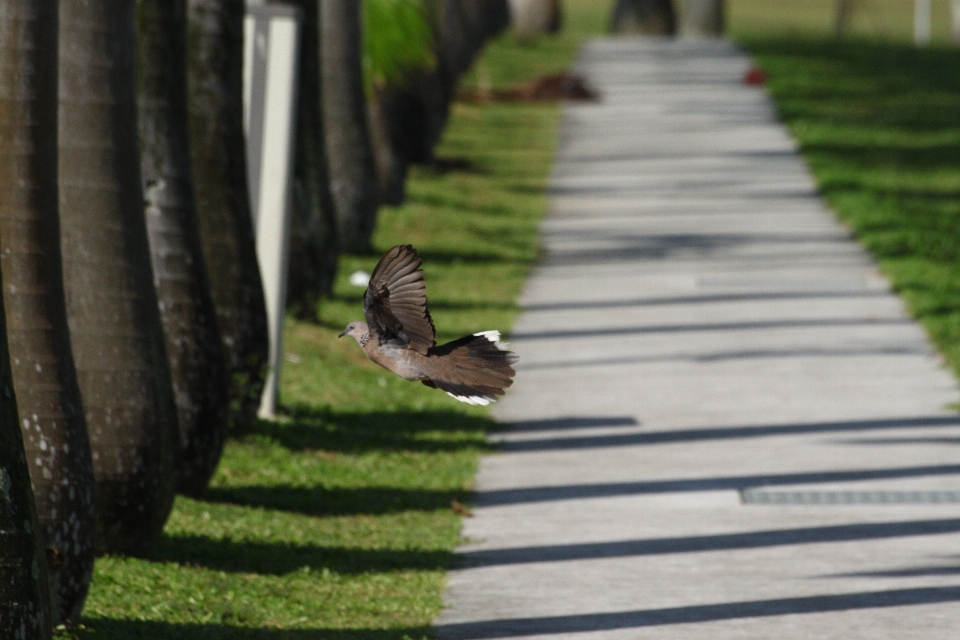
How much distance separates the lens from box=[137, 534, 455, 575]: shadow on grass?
8.24m

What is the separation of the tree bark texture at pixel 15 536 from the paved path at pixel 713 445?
6.66 feet

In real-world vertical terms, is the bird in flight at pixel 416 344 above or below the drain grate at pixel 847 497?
above

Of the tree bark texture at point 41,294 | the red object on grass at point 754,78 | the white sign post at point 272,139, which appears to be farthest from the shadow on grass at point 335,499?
the red object on grass at point 754,78

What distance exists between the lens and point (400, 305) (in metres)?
4.59

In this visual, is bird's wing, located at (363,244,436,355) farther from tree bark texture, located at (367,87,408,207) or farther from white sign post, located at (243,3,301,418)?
tree bark texture, located at (367,87,408,207)

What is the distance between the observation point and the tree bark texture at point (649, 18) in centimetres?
3862

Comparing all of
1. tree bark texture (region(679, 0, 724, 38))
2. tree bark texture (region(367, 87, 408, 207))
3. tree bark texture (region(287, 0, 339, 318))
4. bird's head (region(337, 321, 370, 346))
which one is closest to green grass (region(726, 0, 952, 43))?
tree bark texture (region(679, 0, 724, 38))

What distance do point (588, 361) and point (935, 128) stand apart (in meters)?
13.5

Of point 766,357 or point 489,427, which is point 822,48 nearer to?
point 766,357

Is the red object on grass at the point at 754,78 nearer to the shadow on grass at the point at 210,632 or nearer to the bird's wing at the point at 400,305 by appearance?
the shadow on grass at the point at 210,632

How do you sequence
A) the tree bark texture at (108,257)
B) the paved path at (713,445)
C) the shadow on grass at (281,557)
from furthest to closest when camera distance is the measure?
the shadow on grass at (281,557)
the paved path at (713,445)
the tree bark texture at (108,257)

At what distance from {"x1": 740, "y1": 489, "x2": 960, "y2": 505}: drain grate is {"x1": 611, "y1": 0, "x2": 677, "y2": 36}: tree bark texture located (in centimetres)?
2994

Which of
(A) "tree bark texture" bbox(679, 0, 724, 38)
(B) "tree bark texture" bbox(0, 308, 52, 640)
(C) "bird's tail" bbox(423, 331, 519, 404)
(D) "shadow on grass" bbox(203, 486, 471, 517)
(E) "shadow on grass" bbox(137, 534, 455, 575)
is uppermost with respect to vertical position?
(C) "bird's tail" bbox(423, 331, 519, 404)

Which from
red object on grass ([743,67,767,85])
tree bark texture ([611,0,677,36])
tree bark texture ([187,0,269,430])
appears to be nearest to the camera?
tree bark texture ([187,0,269,430])
